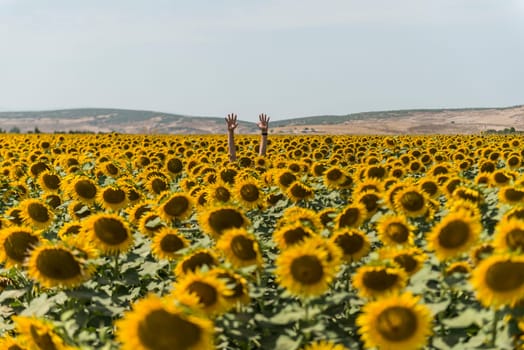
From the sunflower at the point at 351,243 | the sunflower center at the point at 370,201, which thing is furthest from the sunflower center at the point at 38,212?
the sunflower at the point at 351,243

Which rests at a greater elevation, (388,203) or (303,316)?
(388,203)

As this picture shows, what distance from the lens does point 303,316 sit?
382 cm

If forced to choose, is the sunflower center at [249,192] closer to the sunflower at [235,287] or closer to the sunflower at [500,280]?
the sunflower at [235,287]

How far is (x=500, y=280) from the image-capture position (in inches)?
134

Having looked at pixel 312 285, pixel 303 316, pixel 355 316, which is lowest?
pixel 355 316

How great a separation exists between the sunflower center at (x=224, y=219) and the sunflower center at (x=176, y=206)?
1458mm

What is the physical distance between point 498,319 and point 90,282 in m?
3.77

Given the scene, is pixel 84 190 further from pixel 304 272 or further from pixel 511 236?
pixel 511 236

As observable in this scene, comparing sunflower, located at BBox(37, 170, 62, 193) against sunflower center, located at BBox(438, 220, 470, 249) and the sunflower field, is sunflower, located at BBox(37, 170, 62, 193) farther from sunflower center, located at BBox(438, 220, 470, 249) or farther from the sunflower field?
sunflower center, located at BBox(438, 220, 470, 249)

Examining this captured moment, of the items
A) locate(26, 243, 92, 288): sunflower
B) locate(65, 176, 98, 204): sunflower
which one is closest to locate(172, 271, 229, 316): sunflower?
locate(26, 243, 92, 288): sunflower

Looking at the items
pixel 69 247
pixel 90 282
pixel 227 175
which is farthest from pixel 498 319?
pixel 227 175

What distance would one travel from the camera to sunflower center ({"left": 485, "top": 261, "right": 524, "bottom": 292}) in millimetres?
3340

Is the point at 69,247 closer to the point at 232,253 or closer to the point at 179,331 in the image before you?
the point at 232,253

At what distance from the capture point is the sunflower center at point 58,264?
4.33 metres
